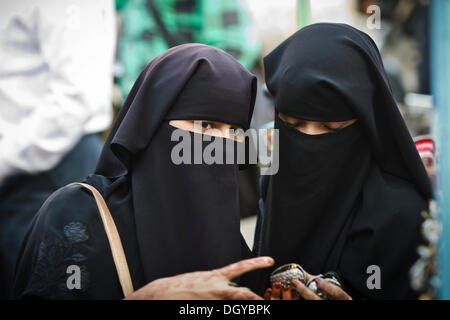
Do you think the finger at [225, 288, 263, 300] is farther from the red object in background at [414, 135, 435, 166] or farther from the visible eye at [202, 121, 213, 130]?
the red object in background at [414, 135, 435, 166]

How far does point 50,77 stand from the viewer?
248 cm

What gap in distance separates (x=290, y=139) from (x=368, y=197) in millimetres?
395

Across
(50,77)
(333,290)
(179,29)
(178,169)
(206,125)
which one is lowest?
(333,290)

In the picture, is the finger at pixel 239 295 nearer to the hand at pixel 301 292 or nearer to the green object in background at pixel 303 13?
the hand at pixel 301 292

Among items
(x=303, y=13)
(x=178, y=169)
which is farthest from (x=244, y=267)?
(x=303, y=13)

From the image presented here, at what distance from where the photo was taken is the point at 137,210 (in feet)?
5.23

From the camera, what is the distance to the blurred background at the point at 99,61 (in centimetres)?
232

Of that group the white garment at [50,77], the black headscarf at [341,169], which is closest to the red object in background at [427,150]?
A: the black headscarf at [341,169]

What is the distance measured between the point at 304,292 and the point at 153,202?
638 mm

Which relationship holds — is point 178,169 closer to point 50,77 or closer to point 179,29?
point 50,77

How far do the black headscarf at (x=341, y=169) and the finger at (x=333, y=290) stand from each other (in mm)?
161

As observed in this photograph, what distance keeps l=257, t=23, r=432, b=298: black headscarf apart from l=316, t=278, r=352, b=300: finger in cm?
16

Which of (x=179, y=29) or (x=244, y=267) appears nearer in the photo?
(x=244, y=267)
